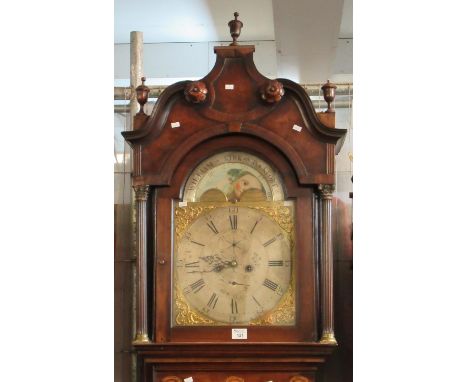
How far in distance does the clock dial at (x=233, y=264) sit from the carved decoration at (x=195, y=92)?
1.22ft

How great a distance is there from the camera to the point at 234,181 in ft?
7.75

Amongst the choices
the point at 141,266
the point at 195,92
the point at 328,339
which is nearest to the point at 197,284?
the point at 141,266

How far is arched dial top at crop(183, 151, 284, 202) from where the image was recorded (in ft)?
7.72

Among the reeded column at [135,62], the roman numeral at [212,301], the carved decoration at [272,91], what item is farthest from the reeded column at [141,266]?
the reeded column at [135,62]

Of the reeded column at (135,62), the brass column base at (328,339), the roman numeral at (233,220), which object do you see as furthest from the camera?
the reeded column at (135,62)

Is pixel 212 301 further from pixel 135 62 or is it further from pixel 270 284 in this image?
pixel 135 62

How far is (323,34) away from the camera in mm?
2826

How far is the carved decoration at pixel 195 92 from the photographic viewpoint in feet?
7.62

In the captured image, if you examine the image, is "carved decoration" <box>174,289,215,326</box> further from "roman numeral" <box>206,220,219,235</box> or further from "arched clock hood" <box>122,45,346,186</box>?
"arched clock hood" <box>122,45,346,186</box>

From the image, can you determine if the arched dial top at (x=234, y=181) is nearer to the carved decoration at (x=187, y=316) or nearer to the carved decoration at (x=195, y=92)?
the carved decoration at (x=195, y=92)

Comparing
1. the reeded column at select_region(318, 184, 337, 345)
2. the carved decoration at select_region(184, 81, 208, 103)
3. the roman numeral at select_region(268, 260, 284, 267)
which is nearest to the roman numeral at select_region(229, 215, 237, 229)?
the roman numeral at select_region(268, 260, 284, 267)

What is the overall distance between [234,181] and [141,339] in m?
0.60

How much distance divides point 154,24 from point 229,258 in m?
1.46
